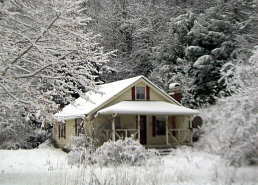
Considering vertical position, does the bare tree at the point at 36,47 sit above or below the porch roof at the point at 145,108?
above

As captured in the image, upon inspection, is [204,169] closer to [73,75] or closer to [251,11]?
[73,75]

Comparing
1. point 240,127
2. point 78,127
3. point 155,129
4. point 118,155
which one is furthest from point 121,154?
point 155,129

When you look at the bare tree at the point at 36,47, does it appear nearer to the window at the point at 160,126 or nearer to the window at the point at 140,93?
the window at the point at 140,93

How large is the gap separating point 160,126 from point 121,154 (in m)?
10.6

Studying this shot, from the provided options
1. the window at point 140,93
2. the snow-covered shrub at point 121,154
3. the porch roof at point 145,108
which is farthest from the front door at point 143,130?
the snow-covered shrub at point 121,154

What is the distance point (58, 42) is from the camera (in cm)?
1173

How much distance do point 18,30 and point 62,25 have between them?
1171 mm

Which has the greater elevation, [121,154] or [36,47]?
[36,47]

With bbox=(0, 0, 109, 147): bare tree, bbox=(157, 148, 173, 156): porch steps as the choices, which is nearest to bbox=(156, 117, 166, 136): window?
bbox=(157, 148, 173, 156): porch steps

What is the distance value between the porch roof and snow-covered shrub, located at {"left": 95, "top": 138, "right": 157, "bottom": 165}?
5.19 metres

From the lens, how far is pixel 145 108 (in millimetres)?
25500

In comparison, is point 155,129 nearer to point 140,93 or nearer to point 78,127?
point 140,93

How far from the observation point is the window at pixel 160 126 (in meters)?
29.0

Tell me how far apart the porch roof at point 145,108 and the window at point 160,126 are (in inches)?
66.2
